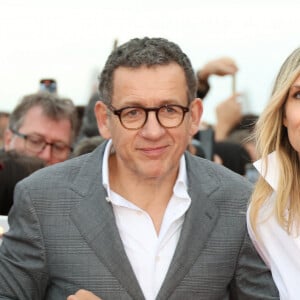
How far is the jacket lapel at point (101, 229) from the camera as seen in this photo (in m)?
3.27

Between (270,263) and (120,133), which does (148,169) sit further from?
(270,263)

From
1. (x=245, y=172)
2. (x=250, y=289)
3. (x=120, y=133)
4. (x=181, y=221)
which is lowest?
(x=245, y=172)

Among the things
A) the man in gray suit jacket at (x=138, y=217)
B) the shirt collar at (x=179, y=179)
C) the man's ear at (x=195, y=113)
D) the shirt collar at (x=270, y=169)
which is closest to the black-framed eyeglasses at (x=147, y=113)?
the man in gray suit jacket at (x=138, y=217)

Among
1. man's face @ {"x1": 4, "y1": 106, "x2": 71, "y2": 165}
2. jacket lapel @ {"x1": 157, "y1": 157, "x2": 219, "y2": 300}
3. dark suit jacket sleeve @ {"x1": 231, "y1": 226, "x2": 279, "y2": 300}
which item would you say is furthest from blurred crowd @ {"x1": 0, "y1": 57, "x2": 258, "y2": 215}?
dark suit jacket sleeve @ {"x1": 231, "y1": 226, "x2": 279, "y2": 300}

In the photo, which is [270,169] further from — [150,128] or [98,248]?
[98,248]

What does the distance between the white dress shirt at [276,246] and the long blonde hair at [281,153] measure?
0.03 meters

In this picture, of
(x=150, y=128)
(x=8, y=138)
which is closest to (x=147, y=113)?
(x=150, y=128)

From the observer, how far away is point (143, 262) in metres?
3.31

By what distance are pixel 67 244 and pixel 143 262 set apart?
0.94ft

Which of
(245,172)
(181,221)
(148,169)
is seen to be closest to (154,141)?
(148,169)

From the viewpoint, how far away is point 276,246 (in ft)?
11.1

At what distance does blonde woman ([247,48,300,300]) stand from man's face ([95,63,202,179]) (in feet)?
1.07

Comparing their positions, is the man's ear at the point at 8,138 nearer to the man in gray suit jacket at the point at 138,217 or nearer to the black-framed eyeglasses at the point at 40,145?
the black-framed eyeglasses at the point at 40,145

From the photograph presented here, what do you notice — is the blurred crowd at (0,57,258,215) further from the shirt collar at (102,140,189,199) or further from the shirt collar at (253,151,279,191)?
the shirt collar at (253,151,279,191)
